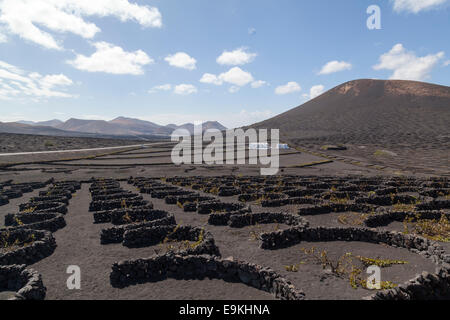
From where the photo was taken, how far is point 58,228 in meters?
18.8

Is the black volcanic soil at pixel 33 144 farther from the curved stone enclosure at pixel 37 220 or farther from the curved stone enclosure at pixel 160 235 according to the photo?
the curved stone enclosure at pixel 160 235

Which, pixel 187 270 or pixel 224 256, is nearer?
pixel 187 270

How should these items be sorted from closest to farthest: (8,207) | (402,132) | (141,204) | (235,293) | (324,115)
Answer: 1. (235,293)
2. (141,204)
3. (8,207)
4. (402,132)
5. (324,115)

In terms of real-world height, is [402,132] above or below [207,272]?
above

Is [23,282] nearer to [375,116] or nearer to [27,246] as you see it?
[27,246]

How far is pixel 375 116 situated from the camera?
137 m

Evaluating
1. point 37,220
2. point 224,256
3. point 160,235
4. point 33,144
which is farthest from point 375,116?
point 37,220

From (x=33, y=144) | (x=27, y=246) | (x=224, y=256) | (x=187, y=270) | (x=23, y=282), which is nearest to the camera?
(x=23, y=282)

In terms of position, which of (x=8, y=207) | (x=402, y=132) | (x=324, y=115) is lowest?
(x=8, y=207)

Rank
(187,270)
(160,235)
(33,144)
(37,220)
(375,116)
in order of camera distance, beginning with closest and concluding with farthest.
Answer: (187,270)
(160,235)
(37,220)
(33,144)
(375,116)

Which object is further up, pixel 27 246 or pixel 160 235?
pixel 27 246
